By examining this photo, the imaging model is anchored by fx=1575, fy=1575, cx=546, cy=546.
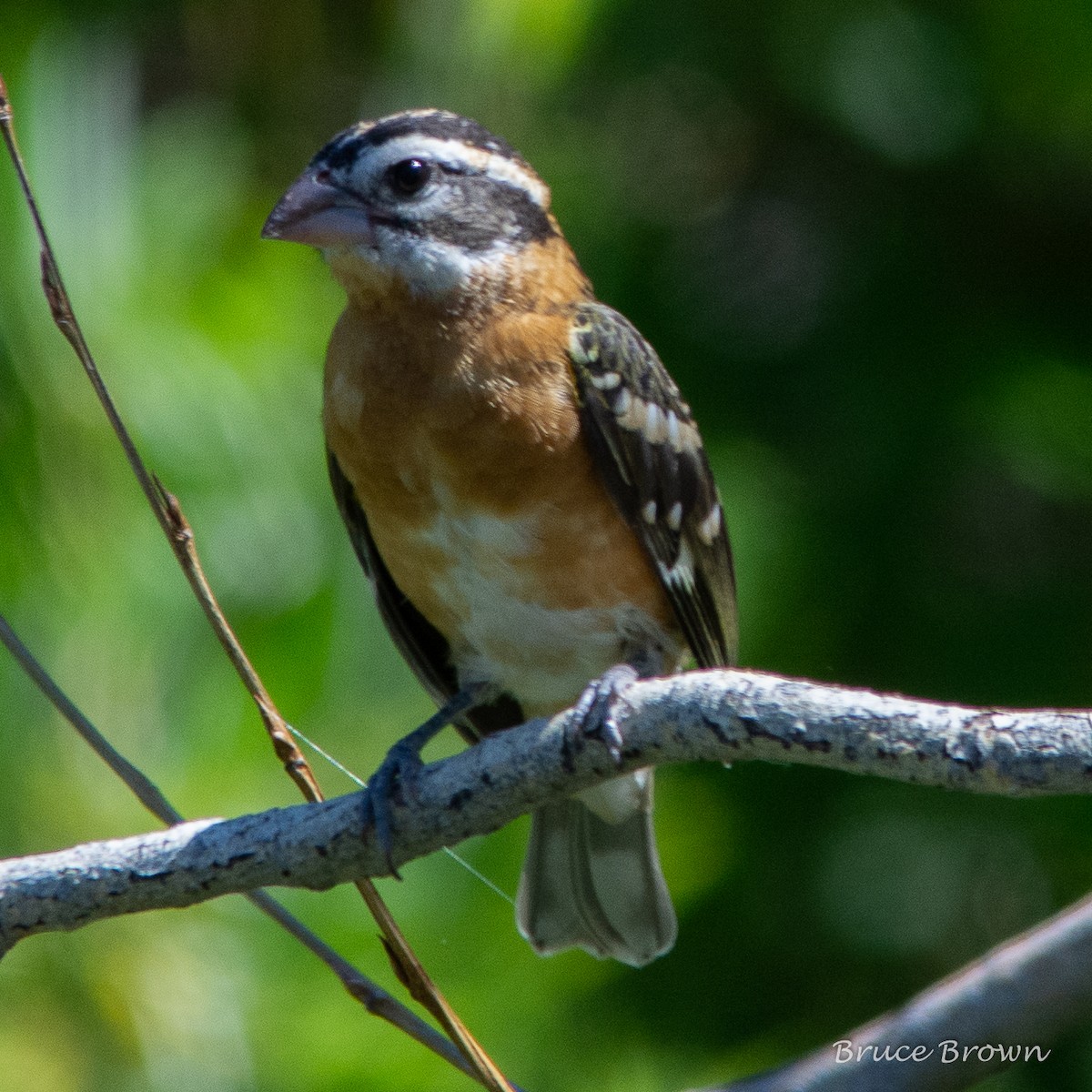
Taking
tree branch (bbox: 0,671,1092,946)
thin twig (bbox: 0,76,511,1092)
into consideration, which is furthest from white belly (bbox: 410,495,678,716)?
thin twig (bbox: 0,76,511,1092)

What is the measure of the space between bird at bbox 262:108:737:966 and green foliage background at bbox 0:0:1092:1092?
0.12 metres

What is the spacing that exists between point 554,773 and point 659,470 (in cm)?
93

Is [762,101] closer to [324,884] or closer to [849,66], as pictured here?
[849,66]

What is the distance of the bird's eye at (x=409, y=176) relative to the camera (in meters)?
2.99

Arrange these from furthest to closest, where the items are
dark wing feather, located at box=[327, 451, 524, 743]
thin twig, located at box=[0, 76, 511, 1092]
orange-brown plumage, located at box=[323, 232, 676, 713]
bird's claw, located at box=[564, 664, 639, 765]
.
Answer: dark wing feather, located at box=[327, 451, 524, 743], orange-brown plumage, located at box=[323, 232, 676, 713], bird's claw, located at box=[564, 664, 639, 765], thin twig, located at box=[0, 76, 511, 1092]

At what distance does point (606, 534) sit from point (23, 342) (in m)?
1.17

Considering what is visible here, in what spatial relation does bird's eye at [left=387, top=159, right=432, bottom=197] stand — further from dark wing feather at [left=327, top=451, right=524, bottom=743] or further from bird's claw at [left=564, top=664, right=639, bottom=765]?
bird's claw at [left=564, top=664, right=639, bottom=765]

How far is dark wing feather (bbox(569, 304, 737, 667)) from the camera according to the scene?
117 inches

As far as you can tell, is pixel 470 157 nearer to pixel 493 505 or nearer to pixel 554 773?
pixel 493 505

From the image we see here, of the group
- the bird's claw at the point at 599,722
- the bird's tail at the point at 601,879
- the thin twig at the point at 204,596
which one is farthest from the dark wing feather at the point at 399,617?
the thin twig at the point at 204,596

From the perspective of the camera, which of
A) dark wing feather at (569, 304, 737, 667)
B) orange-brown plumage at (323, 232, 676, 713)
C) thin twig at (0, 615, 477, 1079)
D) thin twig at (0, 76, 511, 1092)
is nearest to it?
thin twig at (0, 76, 511, 1092)

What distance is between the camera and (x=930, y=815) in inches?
132

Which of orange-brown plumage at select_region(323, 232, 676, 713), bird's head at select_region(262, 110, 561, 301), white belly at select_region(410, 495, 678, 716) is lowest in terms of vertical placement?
white belly at select_region(410, 495, 678, 716)

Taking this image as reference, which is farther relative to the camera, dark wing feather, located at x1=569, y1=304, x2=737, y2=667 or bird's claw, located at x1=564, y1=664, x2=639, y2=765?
dark wing feather, located at x1=569, y1=304, x2=737, y2=667
